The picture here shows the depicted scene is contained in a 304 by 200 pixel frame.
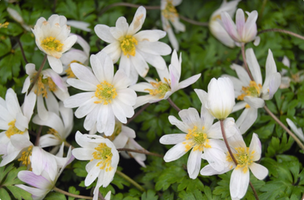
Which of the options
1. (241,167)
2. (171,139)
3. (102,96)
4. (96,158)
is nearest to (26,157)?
(96,158)

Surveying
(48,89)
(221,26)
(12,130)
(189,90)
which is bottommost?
(189,90)

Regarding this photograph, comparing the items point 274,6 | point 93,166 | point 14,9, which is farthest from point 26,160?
point 274,6

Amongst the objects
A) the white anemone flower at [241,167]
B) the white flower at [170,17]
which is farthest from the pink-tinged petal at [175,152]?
the white flower at [170,17]

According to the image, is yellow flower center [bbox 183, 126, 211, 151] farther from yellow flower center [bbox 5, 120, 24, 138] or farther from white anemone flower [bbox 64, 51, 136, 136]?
yellow flower center [bbox 5, 120, 24, 138]

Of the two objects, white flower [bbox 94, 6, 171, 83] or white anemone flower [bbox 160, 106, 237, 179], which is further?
white flower [bbox 94, 6, 171, 83]

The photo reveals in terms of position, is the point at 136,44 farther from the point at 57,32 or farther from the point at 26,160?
the point at 26,160

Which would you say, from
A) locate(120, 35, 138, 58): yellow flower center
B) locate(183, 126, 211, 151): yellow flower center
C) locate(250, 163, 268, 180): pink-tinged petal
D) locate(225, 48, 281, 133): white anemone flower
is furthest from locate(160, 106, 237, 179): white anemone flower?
locate(120, 35, 138, 58): yellow flower center

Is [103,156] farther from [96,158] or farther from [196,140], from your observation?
[196,140]
